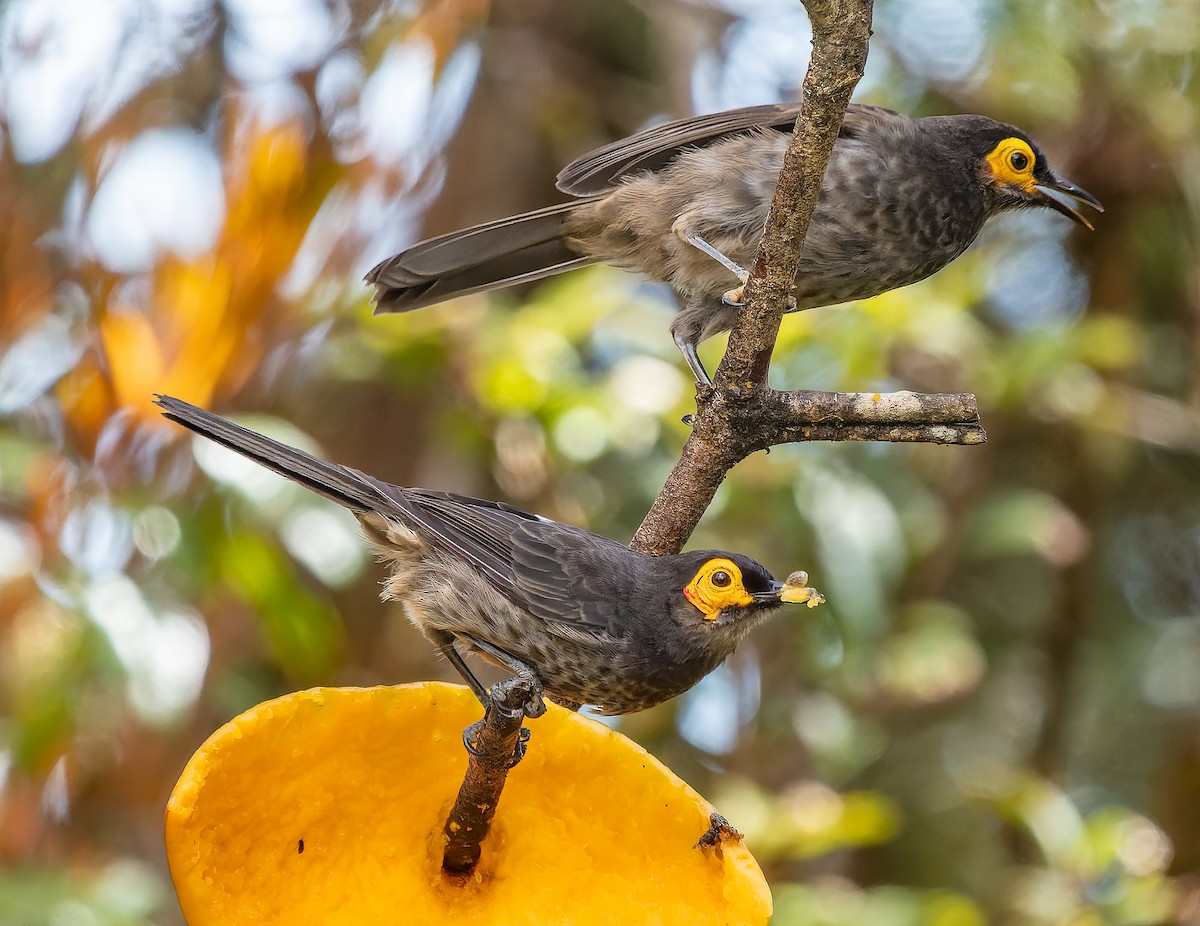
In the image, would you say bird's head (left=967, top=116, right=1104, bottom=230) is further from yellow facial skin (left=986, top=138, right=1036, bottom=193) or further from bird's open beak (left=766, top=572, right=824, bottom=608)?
bird's open beak (left=766, top=572, right=824, bottom=608)

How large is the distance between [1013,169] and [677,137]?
1045 millimetres

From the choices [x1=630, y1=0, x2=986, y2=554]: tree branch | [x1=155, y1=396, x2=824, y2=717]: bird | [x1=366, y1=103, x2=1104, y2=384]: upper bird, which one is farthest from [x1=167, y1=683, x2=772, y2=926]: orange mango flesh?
[x1=366, y1=103, x2=1104, y2=384]: upper bird

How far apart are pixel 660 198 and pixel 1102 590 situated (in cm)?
425

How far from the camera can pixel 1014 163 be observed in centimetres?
404

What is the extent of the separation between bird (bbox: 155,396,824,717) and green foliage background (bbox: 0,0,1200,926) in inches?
34.3

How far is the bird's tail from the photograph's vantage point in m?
2.77

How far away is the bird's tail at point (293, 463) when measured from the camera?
2.77 m

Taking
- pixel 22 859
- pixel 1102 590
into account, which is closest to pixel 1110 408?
pixel 1102 590

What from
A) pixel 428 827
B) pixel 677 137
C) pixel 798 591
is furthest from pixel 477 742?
pixel 677 137

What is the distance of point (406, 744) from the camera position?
2.52 meters

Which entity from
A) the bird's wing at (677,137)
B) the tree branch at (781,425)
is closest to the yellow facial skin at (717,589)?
the tree branch at (781,425)

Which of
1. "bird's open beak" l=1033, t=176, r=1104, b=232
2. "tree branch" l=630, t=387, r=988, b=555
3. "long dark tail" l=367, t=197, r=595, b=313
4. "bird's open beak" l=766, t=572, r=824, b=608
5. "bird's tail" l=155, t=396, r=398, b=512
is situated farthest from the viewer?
"bird's open beak" l=1033, t=176, r=1104, b=232

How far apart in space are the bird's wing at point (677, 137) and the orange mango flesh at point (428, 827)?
208cm

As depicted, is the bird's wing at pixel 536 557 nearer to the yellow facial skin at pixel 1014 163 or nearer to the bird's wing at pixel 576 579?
the bird's wing at pixel 576 579
